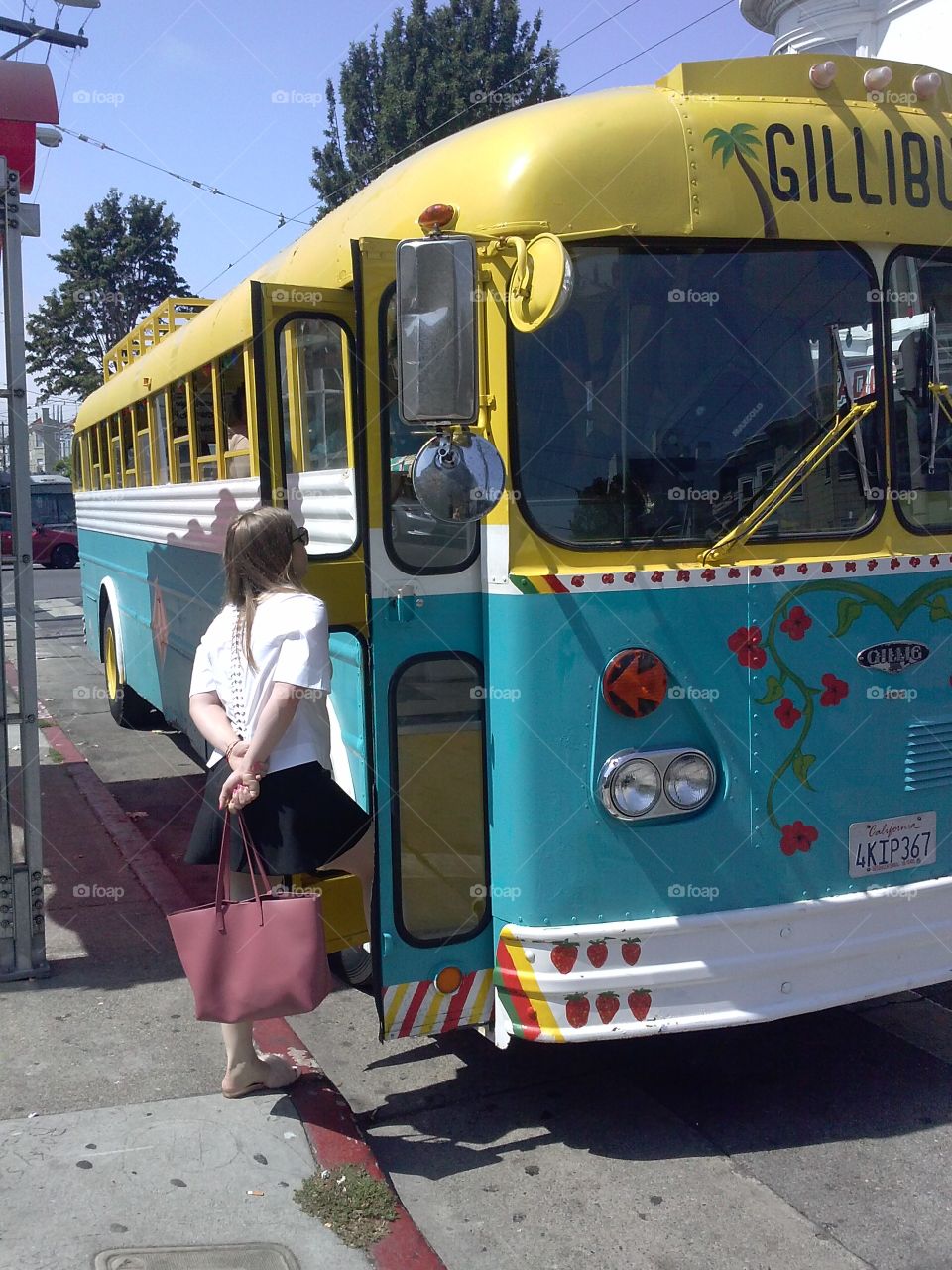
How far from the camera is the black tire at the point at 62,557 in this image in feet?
113

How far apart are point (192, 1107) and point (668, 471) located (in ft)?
7.96

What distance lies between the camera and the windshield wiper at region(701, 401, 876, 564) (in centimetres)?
361

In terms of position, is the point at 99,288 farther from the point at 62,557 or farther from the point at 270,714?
the point at 270,714

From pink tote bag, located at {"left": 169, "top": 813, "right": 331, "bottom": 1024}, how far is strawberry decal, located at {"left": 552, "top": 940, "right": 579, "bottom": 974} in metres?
0.66

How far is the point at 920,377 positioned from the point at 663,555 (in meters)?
1.02

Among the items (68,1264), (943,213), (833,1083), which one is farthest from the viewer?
(833,1083)

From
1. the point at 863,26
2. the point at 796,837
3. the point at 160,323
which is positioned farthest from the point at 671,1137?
the point at 863,26

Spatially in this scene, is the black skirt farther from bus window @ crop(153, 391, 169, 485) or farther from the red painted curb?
bus window @ crop(153, 391, 169, 485)

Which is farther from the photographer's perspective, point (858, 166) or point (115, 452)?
point (115, 452)

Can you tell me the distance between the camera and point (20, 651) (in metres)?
4.79

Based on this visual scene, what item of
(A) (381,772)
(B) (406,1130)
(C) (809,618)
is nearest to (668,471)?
(C) (809,618)

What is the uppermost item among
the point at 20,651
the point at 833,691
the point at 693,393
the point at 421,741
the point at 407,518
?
the point at 693,393

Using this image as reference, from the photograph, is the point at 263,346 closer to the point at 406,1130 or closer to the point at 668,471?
the point at 668,471

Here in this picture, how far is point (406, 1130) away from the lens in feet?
13.0
